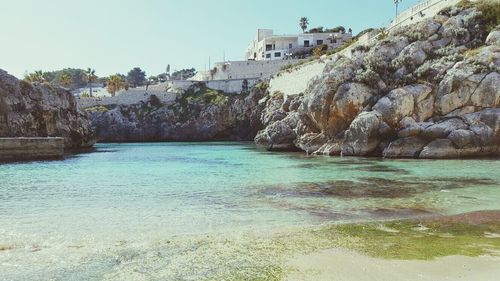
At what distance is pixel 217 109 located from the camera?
90375 millimetres

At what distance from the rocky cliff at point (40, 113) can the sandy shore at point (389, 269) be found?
50.6m

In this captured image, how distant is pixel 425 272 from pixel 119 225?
977cm

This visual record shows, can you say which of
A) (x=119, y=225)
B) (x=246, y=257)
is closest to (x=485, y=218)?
(x=246, y=257)

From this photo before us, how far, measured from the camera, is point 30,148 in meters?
45.4

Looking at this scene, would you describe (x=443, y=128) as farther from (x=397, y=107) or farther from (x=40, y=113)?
(x=40, y=113)

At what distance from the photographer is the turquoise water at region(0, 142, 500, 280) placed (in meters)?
11.6

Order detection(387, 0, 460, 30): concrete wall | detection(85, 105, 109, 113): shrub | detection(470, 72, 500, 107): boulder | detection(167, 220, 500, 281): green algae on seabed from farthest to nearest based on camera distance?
detection(85, 105, 109, 113): shrub
detection(387, 0, 460, 30): concrete wall
detection(470, 72, 500, 107): boulder
detection(167, 220, 500, 281): green algae on seabed

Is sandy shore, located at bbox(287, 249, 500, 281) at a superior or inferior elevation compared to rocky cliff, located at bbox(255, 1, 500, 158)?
inferior

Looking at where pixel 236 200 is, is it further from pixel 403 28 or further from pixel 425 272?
pixel 403 28

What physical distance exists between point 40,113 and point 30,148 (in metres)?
12.2

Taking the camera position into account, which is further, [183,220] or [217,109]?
[217,109]

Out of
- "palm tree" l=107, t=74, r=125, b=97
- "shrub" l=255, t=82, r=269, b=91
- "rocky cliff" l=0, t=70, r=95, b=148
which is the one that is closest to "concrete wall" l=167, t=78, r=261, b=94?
"shrub" l=255, t=82, r=269, b=91

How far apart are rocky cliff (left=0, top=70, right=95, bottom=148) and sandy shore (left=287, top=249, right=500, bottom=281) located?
50.6m

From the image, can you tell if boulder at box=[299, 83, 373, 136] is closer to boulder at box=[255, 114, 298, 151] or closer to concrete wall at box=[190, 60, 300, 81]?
boulder at box=[255, 114, 298, 151]
